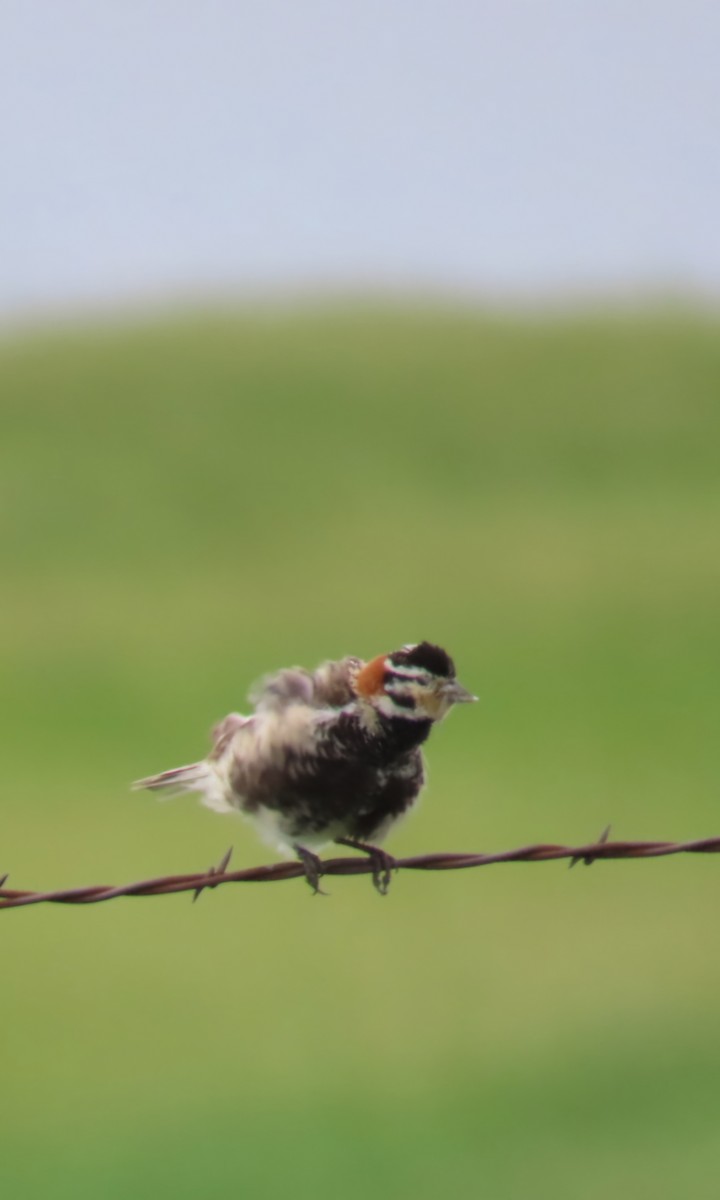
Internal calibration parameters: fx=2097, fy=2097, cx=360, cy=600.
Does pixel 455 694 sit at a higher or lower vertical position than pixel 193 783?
higher

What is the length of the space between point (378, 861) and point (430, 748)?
24307 mm

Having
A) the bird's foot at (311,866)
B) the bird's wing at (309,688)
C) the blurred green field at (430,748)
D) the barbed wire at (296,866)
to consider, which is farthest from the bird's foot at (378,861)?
the blurred green field at (430,748)

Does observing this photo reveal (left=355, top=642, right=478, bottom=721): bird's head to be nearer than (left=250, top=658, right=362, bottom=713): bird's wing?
Yes

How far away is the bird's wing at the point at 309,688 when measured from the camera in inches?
293

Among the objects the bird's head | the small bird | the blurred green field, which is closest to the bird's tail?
the small bird

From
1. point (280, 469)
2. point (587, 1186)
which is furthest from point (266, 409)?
point (587, 1186)

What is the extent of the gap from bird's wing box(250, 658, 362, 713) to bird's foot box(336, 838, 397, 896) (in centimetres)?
54

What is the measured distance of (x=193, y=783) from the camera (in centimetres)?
801

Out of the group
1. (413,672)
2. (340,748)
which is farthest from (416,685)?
(340,748)

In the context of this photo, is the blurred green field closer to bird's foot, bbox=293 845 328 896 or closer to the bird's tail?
the bird's tail

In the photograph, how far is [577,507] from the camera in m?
46.0

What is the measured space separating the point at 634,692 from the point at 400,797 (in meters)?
29.1

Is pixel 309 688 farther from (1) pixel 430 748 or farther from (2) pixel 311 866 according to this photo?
(1) pixel 430 748

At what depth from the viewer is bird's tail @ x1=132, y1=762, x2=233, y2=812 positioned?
790cm
